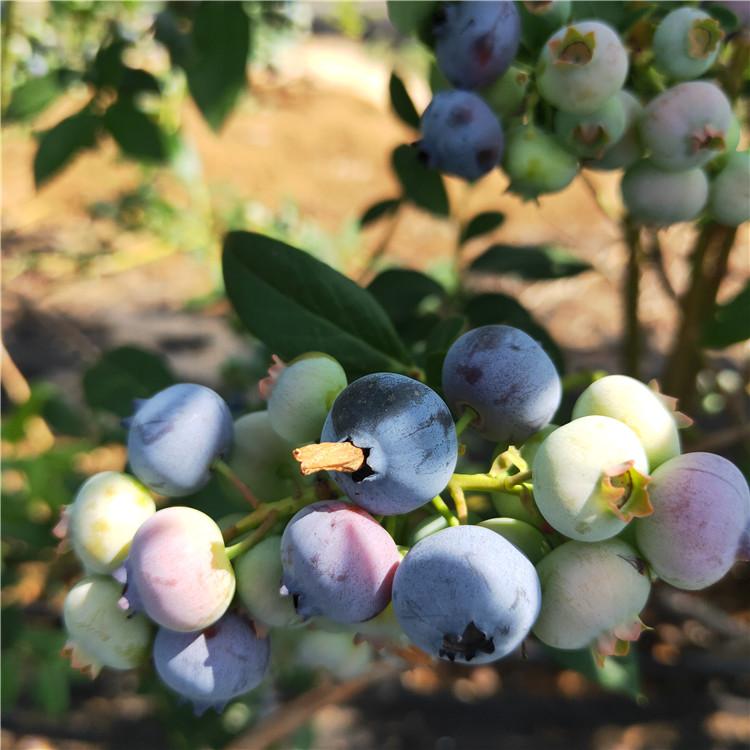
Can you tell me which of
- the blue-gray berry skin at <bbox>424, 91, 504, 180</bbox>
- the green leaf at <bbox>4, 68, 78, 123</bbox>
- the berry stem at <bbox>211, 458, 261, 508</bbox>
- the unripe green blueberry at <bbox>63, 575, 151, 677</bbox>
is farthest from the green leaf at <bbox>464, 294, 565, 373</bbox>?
the green leaf at <bbox>4, 68, 78, 123</bbox>

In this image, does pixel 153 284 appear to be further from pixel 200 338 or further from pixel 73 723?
pixel 73 723

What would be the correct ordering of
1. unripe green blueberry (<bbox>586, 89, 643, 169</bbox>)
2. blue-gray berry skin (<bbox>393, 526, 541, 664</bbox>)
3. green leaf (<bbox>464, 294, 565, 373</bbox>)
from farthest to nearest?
1. green leaf (<bbox>464, 294, 565, 373</bbox>)
2. unripe green blueberry (<bbox>586, 89, 643, 169</bbox>)
3. blue-gray berry skin (<bbox>393, 526, 541, 664</bbox>)

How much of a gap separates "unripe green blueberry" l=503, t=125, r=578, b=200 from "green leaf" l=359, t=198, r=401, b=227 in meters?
0.61

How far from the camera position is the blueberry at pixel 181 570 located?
0.62m

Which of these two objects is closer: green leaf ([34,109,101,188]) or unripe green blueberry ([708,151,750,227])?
unripe green blueberry ([708,151,750,227])

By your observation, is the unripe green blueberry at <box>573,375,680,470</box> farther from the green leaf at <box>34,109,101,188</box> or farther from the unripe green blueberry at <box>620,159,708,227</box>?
the green leaf at <box>34,109,101,188</box>

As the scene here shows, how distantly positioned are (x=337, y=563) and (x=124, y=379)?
0.76 metres

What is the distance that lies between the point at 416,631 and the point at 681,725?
1656mm

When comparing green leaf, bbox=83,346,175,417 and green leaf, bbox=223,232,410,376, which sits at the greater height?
green leaf, bbox=223,232,410,376

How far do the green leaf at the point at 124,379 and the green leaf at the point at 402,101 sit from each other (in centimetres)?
52

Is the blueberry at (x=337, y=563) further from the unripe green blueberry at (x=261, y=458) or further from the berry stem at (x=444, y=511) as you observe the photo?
the unripe green blueberry at (x=261, y=458)

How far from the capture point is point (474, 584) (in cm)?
57

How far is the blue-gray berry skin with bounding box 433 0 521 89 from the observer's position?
0.87 meters

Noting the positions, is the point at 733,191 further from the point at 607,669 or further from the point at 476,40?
the point at 607,669
